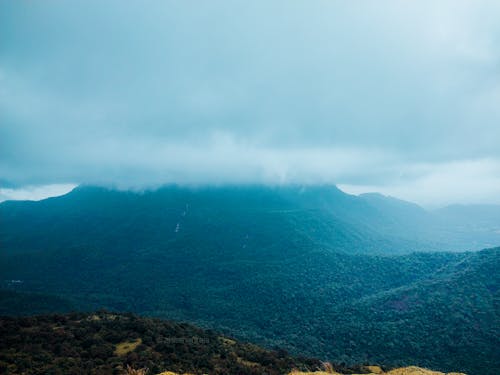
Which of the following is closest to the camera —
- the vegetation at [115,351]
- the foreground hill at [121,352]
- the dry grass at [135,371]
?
the dry grass at [135,371]

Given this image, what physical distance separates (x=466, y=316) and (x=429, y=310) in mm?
10940

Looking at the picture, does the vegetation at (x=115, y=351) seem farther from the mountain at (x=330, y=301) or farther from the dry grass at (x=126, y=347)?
the mountain at (x=330, y=301)

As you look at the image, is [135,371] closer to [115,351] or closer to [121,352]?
[121,352]

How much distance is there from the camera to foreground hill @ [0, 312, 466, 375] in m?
25.5

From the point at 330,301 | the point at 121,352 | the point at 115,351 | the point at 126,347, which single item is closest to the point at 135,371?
the point at 121,352

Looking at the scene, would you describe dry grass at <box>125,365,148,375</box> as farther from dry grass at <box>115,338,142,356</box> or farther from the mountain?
the mountain

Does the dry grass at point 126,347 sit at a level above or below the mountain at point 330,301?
above

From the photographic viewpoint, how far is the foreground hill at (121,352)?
83.6 ft

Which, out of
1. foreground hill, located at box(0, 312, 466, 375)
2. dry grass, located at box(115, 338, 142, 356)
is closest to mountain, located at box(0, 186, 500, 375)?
foreground hill, located at box(0, 312, 466, 375)

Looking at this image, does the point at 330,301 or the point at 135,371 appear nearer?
the point at 135,371

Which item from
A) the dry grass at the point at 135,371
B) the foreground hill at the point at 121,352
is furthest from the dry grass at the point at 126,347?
the dry grass at the point at 135,371

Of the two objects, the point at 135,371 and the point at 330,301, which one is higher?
the point at 135,371

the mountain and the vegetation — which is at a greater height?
the vegetation

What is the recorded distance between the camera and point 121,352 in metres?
30.3
